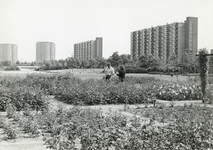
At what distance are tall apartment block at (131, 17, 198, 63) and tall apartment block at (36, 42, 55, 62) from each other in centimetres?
4277

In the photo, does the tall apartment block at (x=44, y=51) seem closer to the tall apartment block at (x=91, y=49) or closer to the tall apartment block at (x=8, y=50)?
the tall apartment block at (x=91, y=49)

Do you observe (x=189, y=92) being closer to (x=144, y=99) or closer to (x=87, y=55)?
(x=144, y=99)

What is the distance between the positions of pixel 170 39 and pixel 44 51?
6167cm

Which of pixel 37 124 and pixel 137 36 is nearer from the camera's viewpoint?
pixel 37 124

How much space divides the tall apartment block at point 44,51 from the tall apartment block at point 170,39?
42.8 meters

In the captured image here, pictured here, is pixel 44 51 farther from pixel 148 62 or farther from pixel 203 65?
pixel 203 65

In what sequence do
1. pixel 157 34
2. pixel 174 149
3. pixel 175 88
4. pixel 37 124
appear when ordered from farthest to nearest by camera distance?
pixel 157 34
pixel 175 88
pixel 37 124
pixel 174 149

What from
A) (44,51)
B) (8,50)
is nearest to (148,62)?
(8,50)

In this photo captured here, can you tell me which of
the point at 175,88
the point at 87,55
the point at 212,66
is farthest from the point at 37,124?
the point at 87,55

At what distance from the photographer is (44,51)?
409 feet

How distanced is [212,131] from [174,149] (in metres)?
1.20

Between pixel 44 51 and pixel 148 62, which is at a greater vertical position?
pixel 44 51

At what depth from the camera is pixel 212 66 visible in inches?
512

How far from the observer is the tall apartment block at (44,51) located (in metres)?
122
